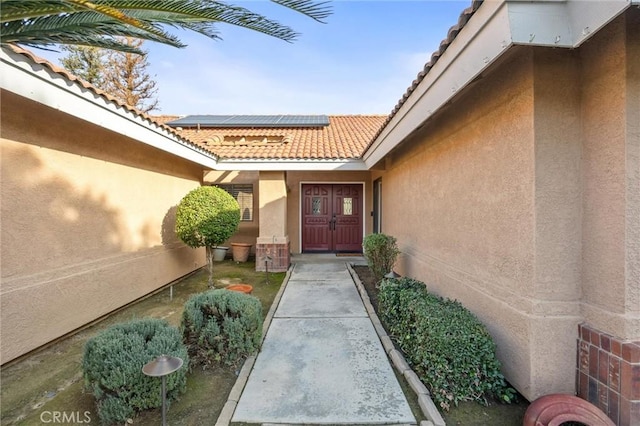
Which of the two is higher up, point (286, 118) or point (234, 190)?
point (286, 118)

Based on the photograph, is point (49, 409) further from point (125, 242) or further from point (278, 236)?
point (278, 236)

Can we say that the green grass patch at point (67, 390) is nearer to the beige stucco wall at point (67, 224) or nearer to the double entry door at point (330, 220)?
the beige stucco wall at point (67, 224)

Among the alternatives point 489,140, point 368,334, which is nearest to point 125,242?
point 368,334

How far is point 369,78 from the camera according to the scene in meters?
9.06

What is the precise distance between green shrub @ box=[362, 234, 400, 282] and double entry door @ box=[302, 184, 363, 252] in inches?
186

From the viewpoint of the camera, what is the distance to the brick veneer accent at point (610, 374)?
2412 mm

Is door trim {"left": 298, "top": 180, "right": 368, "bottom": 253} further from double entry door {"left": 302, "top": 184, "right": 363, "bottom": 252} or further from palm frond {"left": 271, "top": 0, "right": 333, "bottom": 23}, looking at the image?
palm frond {"left": 271, "top": 0, "right": 333, "bottom": 23}

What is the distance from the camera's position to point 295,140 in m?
11.9

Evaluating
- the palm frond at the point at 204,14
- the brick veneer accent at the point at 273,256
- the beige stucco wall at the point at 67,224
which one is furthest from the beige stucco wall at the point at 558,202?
the brick veneer accent at the point at 273,256

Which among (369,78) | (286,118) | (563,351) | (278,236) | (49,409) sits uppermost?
(286,118)

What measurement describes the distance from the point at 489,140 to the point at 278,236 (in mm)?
7175

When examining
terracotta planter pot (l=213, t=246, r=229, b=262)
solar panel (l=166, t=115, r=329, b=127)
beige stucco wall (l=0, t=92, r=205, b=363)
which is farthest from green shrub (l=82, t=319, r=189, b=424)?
solar panel (l=166, t=115, r=329, b=127)

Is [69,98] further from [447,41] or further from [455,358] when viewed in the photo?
[455,358]

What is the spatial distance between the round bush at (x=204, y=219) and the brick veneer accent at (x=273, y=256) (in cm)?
202
